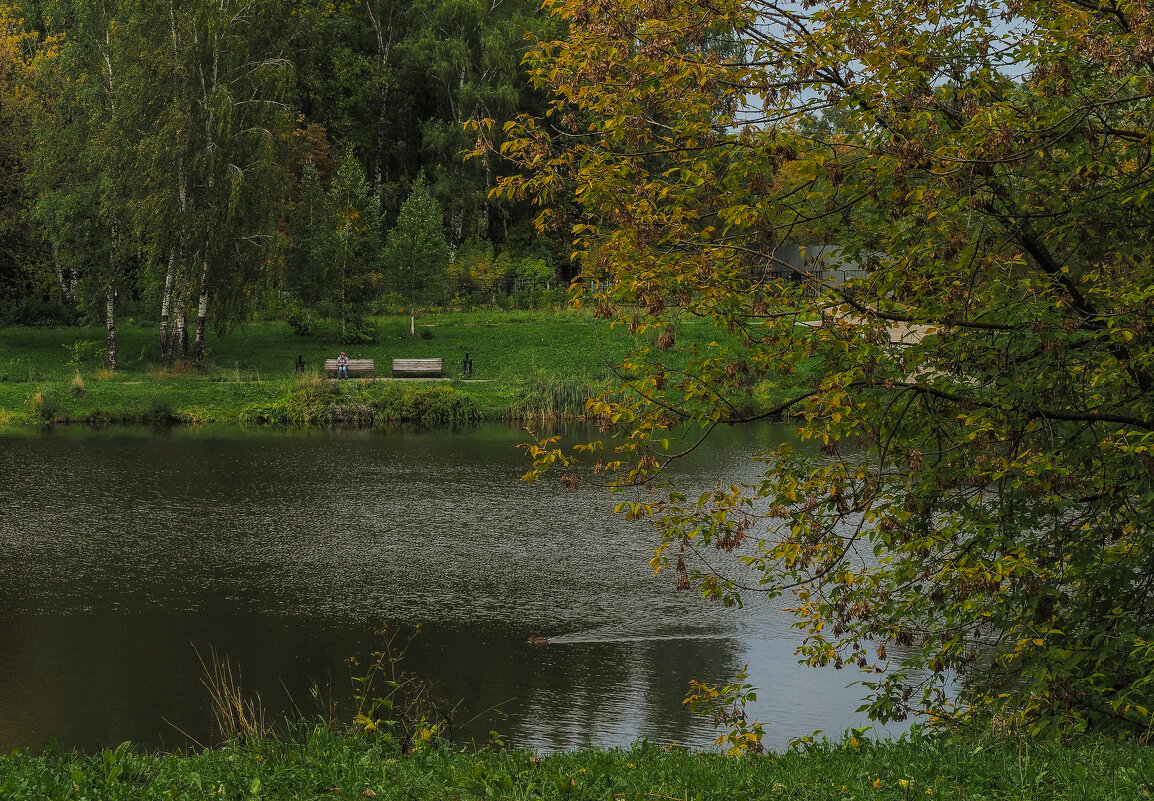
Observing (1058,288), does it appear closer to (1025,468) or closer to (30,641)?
(1025,468)

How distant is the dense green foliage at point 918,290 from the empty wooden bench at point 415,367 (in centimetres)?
3069

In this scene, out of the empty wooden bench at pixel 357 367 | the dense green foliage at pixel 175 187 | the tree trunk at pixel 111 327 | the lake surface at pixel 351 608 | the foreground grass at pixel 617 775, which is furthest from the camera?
the empty wooden bench at pixel 357 367

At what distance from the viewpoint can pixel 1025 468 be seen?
769cm

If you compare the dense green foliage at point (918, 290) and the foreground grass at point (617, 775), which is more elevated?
the dense green foliage at point (918, 290)

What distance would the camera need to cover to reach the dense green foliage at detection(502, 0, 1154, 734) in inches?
314

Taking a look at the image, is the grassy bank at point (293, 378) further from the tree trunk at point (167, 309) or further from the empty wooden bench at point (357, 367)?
the empty wooden bench at point (357, 367)

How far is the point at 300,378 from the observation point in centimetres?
3706

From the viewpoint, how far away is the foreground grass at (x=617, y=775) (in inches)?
243

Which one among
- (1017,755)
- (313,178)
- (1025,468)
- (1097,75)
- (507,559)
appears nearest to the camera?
(1017,755)

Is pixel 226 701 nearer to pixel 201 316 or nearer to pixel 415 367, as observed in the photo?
pixel 415 367

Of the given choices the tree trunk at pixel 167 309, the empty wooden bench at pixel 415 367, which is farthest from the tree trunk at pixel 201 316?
the empty wooden bench at pixel 415 367

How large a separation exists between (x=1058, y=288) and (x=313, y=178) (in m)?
37.7

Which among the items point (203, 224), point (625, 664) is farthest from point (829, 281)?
point (203, 224)

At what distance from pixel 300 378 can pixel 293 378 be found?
1.16 meters
